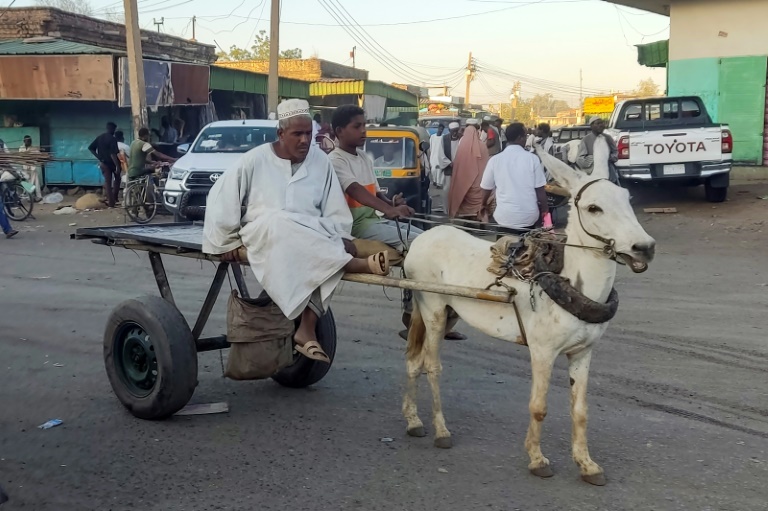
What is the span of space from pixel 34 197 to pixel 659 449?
16.8m

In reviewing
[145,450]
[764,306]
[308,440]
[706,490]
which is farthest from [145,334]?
[764,306]

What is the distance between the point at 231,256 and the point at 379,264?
103cm

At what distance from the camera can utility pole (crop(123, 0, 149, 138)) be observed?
66.6 feet

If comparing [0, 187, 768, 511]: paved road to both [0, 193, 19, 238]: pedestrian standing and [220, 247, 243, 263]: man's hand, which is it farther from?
[0, 193, 19, 238]: pedestrian standing

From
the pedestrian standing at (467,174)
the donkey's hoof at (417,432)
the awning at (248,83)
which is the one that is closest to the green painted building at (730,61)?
the pedestrian standing at (467,174)

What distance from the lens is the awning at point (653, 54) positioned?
26906 mm

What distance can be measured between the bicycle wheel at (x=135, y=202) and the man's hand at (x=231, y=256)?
1302cm

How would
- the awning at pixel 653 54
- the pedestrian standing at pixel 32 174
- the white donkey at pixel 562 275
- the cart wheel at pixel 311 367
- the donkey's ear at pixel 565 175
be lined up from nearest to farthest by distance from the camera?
1. the white donkey at pixel 562 275
2. the donkey's ear at pixel 565 175
3. the cart wheel at pixel 311 367
4. the pedestrian standing at pixel 32 174
5. the awning at pixel 653 54

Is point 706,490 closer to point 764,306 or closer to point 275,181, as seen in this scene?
point 275,181

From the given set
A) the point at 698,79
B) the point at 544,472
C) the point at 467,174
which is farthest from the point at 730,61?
the point at 544,472

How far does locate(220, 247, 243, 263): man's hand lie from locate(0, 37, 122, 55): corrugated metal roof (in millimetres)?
18216

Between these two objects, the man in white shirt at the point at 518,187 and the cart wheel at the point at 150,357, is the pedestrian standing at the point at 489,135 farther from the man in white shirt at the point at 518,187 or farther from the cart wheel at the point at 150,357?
the cart wheel at the point at 150,357

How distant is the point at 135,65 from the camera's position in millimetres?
20453

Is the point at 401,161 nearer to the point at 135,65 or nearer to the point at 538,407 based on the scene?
the point at 135,65
